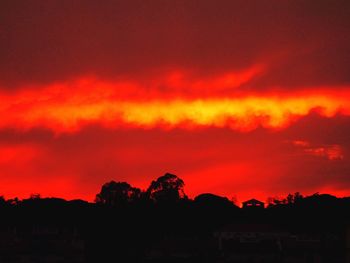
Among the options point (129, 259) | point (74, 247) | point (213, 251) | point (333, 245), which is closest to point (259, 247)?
point (333, 245)

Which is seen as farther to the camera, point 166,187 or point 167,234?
point 166,187

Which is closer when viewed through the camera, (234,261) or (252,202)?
(234,261)

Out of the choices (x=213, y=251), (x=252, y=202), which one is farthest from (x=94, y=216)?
(x=252, y=202)

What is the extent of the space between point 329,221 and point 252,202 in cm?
5403

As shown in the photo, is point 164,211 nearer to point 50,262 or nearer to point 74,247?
point 74,247

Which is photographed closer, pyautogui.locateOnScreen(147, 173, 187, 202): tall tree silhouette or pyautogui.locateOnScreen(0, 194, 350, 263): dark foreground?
pyautogui.locateOnScreen(0, 194, 350, 263): dark foreground

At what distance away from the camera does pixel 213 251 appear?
161 feet

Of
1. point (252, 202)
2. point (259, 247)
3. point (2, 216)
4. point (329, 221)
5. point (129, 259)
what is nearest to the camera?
point (129, 259)

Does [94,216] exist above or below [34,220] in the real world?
below

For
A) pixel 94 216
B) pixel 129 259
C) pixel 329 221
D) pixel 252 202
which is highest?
pixel 252 202

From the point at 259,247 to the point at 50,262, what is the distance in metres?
26.0

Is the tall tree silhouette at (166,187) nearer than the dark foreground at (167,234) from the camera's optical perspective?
No

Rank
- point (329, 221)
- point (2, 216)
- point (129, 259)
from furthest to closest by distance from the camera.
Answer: point (2, 216)
point (329, 221)
point (129, 259)

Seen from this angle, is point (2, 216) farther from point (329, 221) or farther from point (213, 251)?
point (329, 221)
